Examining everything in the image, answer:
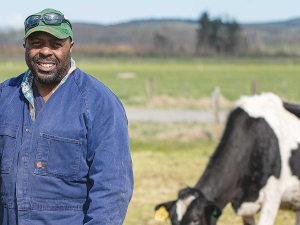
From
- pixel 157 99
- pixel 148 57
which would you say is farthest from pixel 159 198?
pixel 148 57

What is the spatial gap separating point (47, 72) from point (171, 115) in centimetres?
1385

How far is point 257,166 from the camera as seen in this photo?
4.79 m

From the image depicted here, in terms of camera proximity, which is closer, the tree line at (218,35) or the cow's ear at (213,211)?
the cow's ear at (213,211)

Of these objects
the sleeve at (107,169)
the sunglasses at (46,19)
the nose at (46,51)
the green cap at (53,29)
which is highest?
the sunglasses at (46,19)

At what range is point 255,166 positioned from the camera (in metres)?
4.79

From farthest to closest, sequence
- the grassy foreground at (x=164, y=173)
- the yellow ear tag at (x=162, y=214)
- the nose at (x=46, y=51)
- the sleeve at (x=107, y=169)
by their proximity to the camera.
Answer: the grassy foreground at (x=164, y=173), the yellow ear tag at (x=162, y=214), the nose at (x=46, y=51), the sleeve at (x=107, y=169)

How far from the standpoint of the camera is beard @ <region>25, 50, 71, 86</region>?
226 centimetres

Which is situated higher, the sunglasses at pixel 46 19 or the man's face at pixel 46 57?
the sunglasses at pixel 46 19

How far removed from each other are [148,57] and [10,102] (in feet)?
330

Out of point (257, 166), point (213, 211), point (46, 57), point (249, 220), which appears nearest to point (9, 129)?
point (46, 57)

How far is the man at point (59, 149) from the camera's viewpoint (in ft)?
7.04

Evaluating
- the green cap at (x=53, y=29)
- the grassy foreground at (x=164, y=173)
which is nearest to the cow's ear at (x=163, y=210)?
the grassy foreground at (x=164, y=173)

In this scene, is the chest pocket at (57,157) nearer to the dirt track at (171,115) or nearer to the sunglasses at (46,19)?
the sunglasses at (46,19)

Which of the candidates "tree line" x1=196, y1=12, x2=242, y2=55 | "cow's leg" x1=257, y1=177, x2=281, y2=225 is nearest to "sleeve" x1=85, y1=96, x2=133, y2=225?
"cow's leg" x1=257, y1=177, x2=281, y2=225
